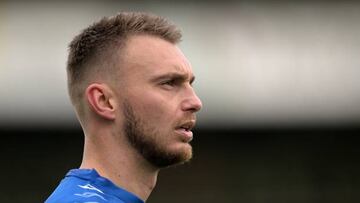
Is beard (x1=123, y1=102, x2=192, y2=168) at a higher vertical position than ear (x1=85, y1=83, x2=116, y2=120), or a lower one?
lower

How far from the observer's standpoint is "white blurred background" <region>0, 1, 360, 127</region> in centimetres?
1091

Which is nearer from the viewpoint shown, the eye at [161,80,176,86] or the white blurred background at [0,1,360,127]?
the eye at [161,80,176,86]

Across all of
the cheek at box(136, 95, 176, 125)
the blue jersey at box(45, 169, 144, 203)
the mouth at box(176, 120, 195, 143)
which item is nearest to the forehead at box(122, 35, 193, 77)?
the cheek at box(136, 95, 176, 125)

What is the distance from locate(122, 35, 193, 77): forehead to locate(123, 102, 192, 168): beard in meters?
0.18

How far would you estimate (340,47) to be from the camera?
1119 cm

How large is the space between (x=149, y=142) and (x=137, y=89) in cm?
24

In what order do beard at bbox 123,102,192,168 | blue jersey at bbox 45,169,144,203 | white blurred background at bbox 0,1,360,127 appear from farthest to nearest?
white blurred background at bbox 0,1,360,127, beard at bbox 123,102,192,168, blue jersey at bbox 45,169,144,203

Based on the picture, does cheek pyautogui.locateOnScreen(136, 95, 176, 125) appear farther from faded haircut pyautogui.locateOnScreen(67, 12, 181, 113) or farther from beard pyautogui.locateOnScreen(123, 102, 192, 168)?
faded haircut pyautogui.locateOnScreen(67, 12, 181, 113)

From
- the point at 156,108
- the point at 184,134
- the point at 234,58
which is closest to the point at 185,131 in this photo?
the point at 184,134

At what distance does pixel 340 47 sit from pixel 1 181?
18.4 feet

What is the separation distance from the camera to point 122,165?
11.0ft

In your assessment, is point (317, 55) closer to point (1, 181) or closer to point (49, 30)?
point (49, 30)

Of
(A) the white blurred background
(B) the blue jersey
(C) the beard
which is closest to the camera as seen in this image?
(B) the blue jersey

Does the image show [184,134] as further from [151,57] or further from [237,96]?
[237,96]
